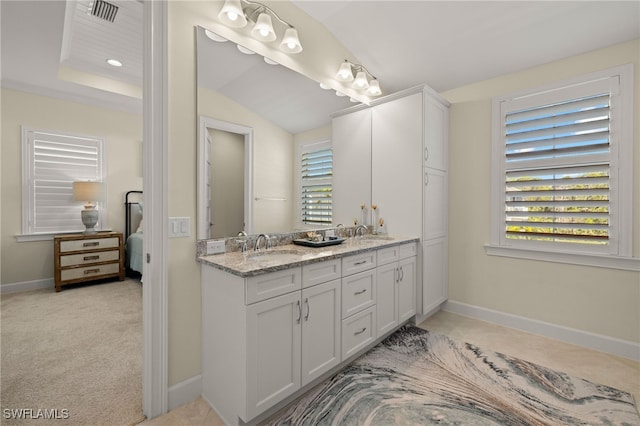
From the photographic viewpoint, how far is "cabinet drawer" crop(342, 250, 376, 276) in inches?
80.0

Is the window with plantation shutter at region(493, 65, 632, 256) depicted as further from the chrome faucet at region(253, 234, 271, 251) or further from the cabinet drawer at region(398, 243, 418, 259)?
the chrome faucet at region(253, 234, 271, 251)

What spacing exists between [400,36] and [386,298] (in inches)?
96.2

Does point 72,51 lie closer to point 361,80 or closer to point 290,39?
point 290,39

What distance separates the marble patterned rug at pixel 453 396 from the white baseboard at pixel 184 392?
0.53 m

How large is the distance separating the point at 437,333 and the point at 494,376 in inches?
26.5

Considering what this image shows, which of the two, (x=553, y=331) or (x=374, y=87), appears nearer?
(x=553, y=331)

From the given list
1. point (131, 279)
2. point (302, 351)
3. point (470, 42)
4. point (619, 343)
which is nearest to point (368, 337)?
point (302, 351)

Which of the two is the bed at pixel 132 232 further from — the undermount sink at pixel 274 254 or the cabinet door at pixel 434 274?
the cabinet door at pixel 434 274

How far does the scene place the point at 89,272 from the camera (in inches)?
160

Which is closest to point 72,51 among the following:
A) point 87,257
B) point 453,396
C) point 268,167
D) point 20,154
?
point 20,154

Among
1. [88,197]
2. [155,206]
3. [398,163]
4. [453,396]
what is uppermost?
[398,163]

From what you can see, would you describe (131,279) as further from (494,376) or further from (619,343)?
(619,343)

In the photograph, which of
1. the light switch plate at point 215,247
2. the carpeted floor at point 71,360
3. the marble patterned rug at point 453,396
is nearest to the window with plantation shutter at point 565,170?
the marble patterned rug at point 453,396

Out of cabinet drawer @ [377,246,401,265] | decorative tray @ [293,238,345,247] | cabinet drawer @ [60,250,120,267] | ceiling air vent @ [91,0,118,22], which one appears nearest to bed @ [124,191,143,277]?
cabinet drawer @ [60,250,120,267]
